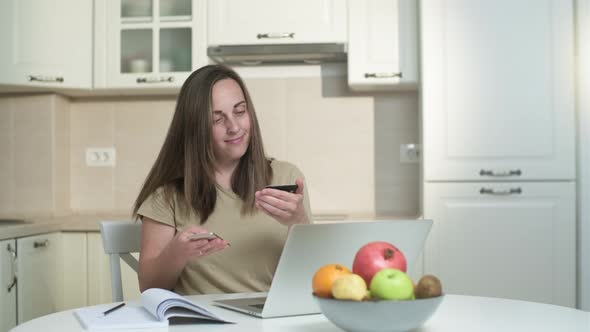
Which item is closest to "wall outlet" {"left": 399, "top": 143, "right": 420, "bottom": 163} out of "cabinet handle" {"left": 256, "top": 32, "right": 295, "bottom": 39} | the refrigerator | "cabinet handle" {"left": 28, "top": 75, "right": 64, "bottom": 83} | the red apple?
the refrigerator

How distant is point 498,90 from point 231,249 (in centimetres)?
174

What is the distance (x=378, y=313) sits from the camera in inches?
41.5

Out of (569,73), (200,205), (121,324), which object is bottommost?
(121,324)

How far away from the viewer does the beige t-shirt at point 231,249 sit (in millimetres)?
1771

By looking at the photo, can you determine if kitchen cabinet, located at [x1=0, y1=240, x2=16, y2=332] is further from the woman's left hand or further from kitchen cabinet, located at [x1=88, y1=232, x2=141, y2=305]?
the woman's left hand

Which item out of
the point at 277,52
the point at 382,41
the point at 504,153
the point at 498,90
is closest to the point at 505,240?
the point at 504,153

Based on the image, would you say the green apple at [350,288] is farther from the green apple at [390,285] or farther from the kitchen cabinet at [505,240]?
the kitchen cabinet at [505,240]

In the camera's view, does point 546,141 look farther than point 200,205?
Yes

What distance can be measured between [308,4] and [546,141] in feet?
3.93

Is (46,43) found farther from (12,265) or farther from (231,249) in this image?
(231,249)

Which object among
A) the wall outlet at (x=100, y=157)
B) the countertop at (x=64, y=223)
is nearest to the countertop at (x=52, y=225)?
the countertop at (x=64, y=223)

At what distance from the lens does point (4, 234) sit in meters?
2.86

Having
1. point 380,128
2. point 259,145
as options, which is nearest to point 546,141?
point 380,128

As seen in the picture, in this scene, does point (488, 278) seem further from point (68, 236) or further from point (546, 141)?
point (68, 236)
